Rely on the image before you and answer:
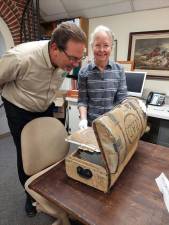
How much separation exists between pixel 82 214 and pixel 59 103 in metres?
2.50

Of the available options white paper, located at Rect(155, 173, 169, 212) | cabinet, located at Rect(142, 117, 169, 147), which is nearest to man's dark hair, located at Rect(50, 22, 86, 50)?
white paper, located at Rect(155, 173, 169, 212)

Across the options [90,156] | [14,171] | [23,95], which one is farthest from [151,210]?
Result: [14,171]

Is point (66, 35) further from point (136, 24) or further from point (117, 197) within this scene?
point (136, 24)

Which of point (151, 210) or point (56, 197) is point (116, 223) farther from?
point (56, 197)

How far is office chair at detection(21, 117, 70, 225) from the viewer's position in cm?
106

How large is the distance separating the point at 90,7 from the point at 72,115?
1.59 m

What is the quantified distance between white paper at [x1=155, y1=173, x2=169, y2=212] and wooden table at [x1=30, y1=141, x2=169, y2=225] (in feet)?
0.05

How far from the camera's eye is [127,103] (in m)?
1.07

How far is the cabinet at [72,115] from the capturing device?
2957 mm

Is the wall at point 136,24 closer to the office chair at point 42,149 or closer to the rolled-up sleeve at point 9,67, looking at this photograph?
the office chair at point 42,149

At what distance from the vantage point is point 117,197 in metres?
0.80

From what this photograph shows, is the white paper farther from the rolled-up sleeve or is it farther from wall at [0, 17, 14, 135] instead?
wall at [0, 17, 14, 135]

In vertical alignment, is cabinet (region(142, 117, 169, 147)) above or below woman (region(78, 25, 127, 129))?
below

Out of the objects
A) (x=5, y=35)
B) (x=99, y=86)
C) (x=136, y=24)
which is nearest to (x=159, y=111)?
(x=99, y=86)
